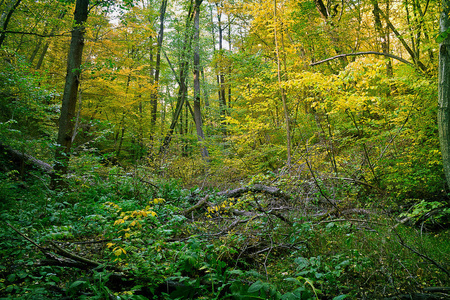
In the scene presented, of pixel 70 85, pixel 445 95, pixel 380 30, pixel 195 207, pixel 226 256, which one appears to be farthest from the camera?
pixel 380 30

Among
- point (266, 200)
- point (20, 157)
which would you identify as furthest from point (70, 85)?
point (266, 200)

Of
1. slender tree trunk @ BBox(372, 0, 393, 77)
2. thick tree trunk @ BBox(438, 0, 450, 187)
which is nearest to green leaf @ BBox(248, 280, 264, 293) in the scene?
thick tree trunk @ BBox(438, 0, 450, 187)

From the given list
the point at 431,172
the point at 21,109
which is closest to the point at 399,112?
the point at 431,172

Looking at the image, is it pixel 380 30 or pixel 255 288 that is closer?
pixel 255 288

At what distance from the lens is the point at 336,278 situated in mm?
2654

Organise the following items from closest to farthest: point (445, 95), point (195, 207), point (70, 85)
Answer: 1. point (445, 95)
2. point (195, 207)
3. point (70, 85)

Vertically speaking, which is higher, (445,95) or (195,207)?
(445,95)

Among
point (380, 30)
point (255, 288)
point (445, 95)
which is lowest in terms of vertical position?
point (255, 288)

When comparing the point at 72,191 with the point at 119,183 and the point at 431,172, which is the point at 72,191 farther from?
the point at 431,172

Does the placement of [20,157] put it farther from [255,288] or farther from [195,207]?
[255,288]

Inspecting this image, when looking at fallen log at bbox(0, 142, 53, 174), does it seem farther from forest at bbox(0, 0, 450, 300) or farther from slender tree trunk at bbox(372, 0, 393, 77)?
slender tree trunk at bbox(372, 0, 393, 77)

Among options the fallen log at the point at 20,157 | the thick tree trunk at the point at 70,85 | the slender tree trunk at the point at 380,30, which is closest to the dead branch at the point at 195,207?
the thick tree trunk at the point at 70,85

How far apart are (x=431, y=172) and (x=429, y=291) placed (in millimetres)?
3371

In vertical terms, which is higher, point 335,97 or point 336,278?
point 335,97
